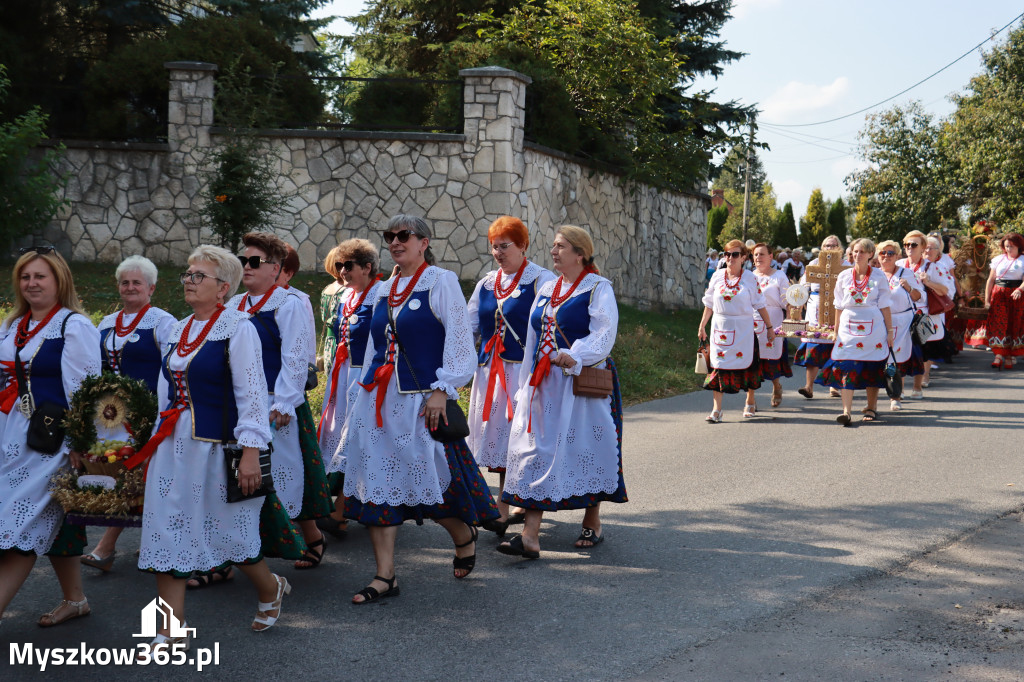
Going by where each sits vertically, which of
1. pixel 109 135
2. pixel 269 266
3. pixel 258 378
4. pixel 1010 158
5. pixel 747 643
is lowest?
pixel 747 643

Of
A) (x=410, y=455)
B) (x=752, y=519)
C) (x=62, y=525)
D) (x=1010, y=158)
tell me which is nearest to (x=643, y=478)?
(x=752, y=519)

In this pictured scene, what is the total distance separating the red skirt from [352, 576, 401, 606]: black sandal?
13316mm

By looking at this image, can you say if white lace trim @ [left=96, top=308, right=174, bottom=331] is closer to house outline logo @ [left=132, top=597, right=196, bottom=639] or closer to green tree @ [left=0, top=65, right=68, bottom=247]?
house outline logo @ [left=132, top=597, right=196, bottom=639]

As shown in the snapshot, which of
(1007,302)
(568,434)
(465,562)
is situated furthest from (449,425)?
(1007,302)

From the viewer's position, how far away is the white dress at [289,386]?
552cm

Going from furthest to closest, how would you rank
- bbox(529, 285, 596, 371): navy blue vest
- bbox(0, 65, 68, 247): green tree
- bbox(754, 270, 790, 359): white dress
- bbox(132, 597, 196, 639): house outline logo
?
bbox(0, 65, 68, 247): green tree, bbox(754, 270, 790, 359): white dress, bbox(529, 285, 596, 371): navy blue vest, bbox(132, 597, 196, 639): house outline logo

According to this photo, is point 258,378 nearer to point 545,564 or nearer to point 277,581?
point 277,581

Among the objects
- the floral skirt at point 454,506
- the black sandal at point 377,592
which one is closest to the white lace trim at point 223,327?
the floral skirt at point 454,506

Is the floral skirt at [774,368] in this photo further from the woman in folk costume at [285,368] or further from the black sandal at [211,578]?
the black sandal at [211,578]

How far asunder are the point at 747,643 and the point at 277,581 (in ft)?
7.16

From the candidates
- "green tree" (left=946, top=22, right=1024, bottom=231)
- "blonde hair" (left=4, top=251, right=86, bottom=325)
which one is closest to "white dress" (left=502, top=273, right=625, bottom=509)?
"blonde hair" (left=4, top=251, right=86, bottom=325)

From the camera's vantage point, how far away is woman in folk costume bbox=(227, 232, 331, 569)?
5.54 m

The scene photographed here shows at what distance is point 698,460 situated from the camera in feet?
29.0

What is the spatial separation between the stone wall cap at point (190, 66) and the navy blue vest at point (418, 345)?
11.9m
